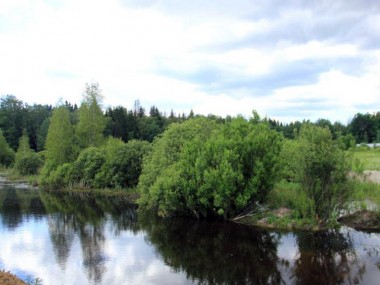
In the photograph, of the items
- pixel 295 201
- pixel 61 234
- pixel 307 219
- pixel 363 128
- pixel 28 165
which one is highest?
pixel 363 128

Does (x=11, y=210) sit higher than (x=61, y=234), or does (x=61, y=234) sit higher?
(x=11, y=210)

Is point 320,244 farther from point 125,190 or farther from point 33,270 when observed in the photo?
point 125,190

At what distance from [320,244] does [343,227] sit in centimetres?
449

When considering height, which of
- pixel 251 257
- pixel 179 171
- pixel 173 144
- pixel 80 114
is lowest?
pixel 251 257

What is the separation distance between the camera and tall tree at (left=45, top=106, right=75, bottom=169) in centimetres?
6462

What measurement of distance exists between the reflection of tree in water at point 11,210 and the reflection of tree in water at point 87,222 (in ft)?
8.97

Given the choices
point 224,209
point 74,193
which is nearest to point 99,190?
point 74,193

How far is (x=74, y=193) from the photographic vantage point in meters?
54.2

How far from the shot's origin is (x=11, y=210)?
39.2 m

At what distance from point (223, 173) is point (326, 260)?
34.8 ft

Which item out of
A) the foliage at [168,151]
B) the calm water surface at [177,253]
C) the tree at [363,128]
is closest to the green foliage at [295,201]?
the calm water surface at [177,253]

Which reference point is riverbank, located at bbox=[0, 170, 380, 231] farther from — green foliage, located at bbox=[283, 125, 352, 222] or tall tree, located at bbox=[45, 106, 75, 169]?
tall tree, located at bbox=[45, 106, 75, 169]

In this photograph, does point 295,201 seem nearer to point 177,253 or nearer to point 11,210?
point 177,253

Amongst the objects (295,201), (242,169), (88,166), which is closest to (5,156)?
(88,166)
